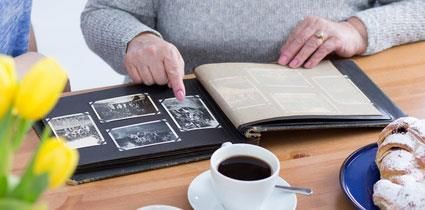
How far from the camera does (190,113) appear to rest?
1.00m

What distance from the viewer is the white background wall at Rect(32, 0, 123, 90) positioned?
7.64ft

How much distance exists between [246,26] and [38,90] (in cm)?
93

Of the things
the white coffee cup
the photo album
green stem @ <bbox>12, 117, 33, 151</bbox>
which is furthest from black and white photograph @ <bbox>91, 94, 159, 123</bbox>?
green stem @ <bbox>12, 117, 33, 151</bbox>

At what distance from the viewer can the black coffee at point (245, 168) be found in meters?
0.79

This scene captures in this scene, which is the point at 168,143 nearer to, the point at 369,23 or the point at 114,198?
the point at 114,198

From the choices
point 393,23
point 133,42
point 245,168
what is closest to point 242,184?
point 245,168

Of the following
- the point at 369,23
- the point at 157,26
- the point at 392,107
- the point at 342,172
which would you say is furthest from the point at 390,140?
the point at 157,26

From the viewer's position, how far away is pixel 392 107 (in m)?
1.05

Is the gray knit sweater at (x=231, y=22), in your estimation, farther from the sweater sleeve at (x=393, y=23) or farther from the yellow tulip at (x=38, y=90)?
the yellow tulip at (x=38, y=90)

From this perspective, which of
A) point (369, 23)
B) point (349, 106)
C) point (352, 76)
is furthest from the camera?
point (369, 23)

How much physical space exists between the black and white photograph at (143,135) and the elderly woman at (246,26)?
0.27 meters

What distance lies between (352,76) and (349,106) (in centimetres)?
13

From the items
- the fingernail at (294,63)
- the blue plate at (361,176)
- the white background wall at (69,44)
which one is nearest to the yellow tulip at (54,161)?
the blue plate at (361,176)

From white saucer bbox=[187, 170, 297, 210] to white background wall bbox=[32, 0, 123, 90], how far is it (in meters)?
1.42
